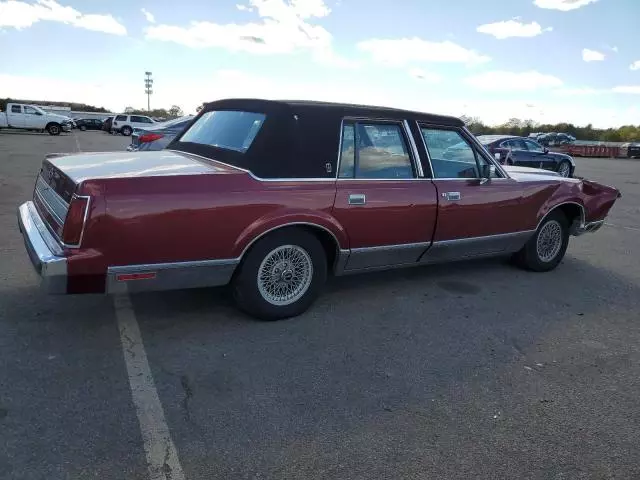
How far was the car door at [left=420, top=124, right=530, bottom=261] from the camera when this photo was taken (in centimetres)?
479

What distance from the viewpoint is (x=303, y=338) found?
151 inches

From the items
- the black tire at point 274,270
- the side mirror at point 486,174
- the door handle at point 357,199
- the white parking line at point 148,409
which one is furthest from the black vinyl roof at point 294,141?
the white parking line at point 148,409

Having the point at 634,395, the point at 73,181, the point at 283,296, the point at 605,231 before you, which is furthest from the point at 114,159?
the point at 605,231

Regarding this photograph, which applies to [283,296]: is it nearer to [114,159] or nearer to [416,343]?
[416,343]

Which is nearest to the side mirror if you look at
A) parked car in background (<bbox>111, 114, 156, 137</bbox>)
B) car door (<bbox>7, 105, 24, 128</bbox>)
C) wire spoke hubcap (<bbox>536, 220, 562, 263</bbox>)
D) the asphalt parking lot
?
the asphalt parking lot

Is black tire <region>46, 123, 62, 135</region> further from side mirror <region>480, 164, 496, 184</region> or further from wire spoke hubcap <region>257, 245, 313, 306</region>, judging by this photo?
wire spoke hubcap <region>257, 245, 313, 306</region>

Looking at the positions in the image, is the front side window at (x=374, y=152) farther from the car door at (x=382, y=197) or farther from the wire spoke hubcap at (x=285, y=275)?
the wire spoke hubcap at (x=285, y=275)

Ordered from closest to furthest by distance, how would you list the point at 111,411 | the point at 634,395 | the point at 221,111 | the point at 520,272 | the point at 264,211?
the point at 111,411 → the point at 634,395 → the point at 264,211 → the point at 221,111 → the point at 520,272

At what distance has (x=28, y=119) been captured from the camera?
108ft

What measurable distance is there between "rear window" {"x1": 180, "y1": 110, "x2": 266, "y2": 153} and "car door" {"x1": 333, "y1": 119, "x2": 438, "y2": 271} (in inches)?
29.2

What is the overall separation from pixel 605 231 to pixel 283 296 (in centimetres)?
668

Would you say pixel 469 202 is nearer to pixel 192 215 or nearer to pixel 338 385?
pixel 338 385

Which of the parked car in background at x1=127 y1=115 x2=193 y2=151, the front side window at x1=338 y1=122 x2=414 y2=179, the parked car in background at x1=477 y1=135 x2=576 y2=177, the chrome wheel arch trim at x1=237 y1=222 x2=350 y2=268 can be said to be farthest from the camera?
the parked car in background at x1=477 y1=135 x2=576 y2=177

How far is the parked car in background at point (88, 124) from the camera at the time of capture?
159 ft
